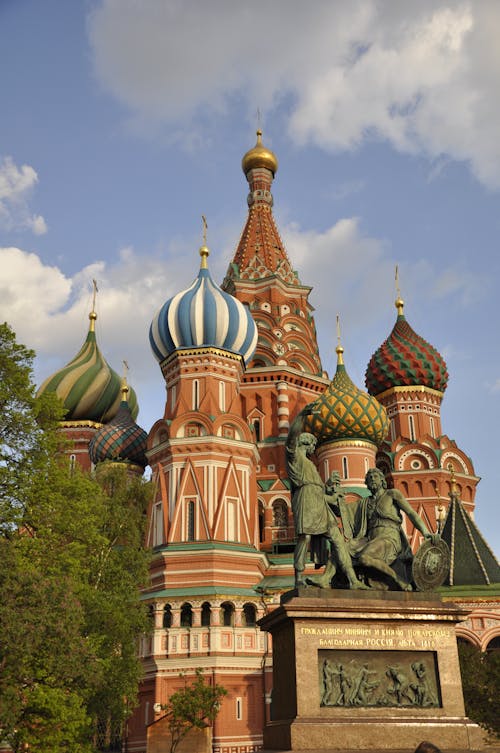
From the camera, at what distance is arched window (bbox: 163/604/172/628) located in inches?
1112

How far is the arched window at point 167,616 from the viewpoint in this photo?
92.7ft

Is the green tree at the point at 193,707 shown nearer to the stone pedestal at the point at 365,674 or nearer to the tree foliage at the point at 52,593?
the tree foliage at the point at 52,593

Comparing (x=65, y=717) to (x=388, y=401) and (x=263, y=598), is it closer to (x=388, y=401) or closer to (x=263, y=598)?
(x=263, y=598)

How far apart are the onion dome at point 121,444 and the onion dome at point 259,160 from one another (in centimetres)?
1882

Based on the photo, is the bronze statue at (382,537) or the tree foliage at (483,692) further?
the tree foliage at (483,692)

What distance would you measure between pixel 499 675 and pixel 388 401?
20637 mm

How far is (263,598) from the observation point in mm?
28453

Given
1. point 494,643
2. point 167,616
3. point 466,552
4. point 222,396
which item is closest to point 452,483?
point 466,552

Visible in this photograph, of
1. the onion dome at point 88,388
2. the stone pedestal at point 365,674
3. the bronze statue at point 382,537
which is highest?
the onion dome at point 88,388

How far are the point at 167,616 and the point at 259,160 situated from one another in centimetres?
2919

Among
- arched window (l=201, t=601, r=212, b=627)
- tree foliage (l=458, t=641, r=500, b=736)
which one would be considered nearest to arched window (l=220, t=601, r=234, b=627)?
arched window (l=201, t=601, r=212, b=627)

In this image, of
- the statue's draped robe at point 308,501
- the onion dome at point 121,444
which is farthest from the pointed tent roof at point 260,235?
the statue's draped robe at point 308,501

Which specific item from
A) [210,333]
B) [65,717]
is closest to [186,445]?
[210,333]

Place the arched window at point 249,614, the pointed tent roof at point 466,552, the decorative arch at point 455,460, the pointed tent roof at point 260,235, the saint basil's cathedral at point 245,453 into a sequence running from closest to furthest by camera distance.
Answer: the saint basil's cathedral at point 245,453 < the arched window at point 249,614 < the pointed tent roof at point 466,552 < the decorative arch at point 455,460 < the pointed tent roof at point 260,235
